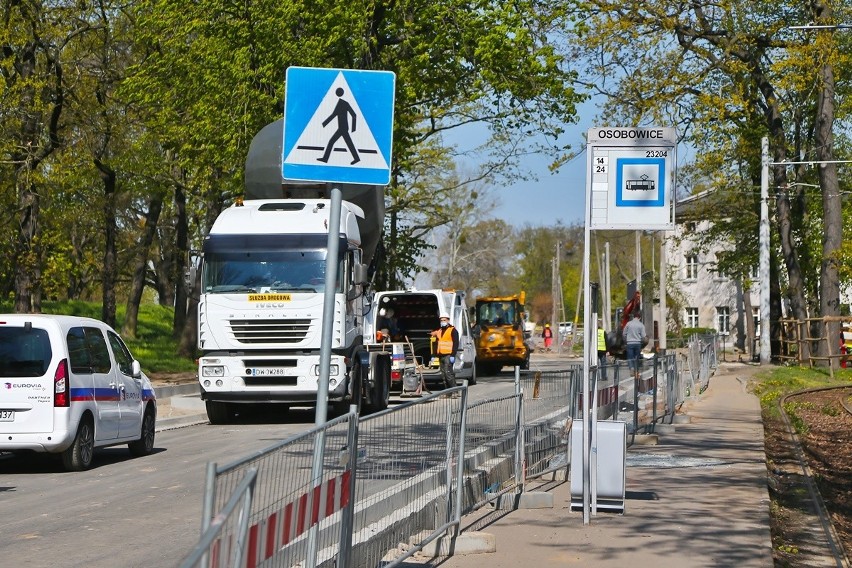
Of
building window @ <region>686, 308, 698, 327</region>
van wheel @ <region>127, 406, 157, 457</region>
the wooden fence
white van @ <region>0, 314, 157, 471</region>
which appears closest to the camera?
white van @ <region>0, 314, 157, 471</region>

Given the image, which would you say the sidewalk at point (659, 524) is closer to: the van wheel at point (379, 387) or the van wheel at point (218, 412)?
the van wheel at point (379, 387)

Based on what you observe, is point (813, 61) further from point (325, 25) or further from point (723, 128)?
point (325, 25)

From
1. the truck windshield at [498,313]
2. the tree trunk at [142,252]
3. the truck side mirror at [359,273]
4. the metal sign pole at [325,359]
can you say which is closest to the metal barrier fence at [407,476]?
the metal sign pole at [325,359]

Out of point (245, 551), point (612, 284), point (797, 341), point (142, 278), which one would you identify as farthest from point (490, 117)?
point (612, 284)

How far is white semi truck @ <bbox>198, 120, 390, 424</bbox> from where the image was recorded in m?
20.4

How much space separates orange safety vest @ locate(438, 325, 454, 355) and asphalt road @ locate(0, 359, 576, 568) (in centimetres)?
1052

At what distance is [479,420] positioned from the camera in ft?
34.1

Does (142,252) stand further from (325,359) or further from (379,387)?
(325,359)

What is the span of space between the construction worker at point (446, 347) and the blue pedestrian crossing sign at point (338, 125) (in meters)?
21.3

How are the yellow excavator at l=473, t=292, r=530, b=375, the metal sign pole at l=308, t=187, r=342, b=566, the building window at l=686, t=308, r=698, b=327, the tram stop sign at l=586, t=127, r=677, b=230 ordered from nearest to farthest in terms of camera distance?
the metal sign pole at l=308, t=187, r=342, b=566
the tram stop sign at l=586, t=127, r=677, b=230
the yellow excavator at l=473, t=292, r=530, b=375
the building window at l=686, t=308, r=698, b=327

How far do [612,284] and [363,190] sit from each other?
9628 centimetres

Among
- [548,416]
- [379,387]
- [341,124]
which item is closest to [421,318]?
[379,387]

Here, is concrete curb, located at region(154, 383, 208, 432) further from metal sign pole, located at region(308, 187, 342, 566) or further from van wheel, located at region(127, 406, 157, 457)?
metal sign pole, located at region(308, 187, 342, 566)

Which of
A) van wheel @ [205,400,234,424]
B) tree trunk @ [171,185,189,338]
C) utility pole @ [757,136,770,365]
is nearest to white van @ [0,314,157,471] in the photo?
van wheel @ [205,400,234,424]
